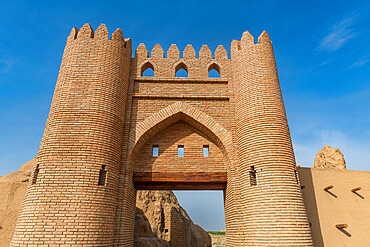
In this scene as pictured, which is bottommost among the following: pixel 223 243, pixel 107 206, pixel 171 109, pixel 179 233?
pixel 223 243

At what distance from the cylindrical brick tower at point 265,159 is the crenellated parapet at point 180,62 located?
804 millimetres

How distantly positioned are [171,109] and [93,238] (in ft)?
13.5

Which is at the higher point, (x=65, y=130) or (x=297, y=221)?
(x=65, y=130)

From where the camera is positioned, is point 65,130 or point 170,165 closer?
point 65,130

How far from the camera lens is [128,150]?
6.73 m

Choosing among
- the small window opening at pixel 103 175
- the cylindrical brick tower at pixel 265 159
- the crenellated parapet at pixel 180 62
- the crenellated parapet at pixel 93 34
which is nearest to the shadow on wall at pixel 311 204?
the cylindrical brick tower at pixel 265 159

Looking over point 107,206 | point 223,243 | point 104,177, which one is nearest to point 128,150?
point 104,177

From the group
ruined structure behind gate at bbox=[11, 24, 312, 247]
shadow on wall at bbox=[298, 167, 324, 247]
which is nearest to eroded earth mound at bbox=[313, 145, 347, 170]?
shadow on wall at bbox=[298, 167, 324, 247]

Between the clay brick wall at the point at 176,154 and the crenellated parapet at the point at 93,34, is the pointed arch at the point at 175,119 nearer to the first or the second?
the clay brick wall at the point at 176,154

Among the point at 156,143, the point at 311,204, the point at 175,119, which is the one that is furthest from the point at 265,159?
the point at 156,143

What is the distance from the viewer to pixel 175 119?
24.9ft

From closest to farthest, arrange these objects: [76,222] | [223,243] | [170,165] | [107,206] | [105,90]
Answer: [76,222] → [107,206] → [105,90] → [170,165] → [223,243]

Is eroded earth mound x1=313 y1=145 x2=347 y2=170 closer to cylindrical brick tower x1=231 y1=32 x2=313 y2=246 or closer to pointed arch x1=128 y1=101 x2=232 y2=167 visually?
cylindrical brick tower x1=231 y1=32 x2=313 y2=246

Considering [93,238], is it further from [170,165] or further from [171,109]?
[171,109]
